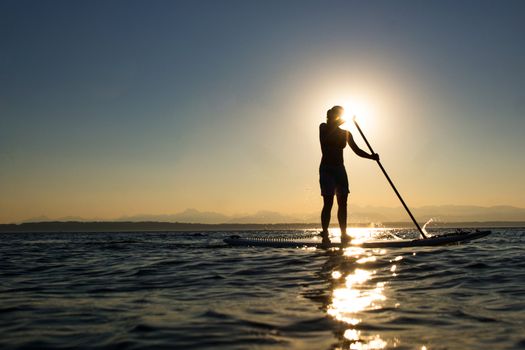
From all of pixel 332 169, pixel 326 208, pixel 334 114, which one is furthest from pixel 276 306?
pixel 334 114

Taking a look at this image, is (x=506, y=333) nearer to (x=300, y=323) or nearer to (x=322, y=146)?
(x=300, y=323)

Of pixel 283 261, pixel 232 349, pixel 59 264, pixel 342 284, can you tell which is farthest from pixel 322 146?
pixel 232 349

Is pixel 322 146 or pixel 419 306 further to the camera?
pixel 322 146

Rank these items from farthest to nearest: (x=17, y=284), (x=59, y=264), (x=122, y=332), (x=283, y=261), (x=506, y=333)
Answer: (x=59, y=264) → (x=283, y=261) → (x=17, y=284) → (x=122, y=332) → (x=506, y=333)

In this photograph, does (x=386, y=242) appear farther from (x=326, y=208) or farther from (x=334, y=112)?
(x=334, y=112)

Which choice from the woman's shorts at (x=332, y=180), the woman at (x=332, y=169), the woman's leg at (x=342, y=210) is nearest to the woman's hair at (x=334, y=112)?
the woman at (x=332, y=169)

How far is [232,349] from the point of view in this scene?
321 centimetres

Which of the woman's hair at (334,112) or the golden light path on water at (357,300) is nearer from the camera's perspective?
the golden light path on water at (357,300)

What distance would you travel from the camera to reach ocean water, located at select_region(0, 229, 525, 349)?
3445 millimetres

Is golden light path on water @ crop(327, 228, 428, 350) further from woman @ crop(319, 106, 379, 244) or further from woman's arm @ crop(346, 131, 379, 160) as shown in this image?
woman's arm @ crop(346, 131, 379, 160)

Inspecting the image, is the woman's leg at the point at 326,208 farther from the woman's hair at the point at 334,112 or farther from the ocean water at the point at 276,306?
the ocean water at the point at 276,306

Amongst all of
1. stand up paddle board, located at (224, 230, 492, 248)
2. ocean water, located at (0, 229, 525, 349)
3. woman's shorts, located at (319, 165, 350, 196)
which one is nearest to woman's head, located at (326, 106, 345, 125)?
woman's shorts, located at (319, 165, 350, 196)

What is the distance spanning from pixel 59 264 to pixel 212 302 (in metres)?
6.52

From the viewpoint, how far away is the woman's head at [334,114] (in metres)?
11.9
